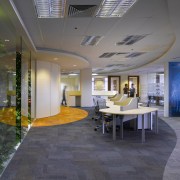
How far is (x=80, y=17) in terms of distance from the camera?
3.90 meters

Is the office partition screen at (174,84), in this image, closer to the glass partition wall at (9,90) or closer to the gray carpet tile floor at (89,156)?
the gray carpet tile floor at (89,156)

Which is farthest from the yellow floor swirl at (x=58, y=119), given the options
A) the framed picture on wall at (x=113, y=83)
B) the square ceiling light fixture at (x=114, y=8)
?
the framed picture on wall at (x=113, y=83)

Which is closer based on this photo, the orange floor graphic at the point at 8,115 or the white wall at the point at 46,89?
the orange floor graphic at the point at 8,115

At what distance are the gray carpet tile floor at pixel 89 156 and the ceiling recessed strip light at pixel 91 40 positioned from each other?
9.25 ft

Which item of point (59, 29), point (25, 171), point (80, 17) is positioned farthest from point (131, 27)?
point (25, 171)

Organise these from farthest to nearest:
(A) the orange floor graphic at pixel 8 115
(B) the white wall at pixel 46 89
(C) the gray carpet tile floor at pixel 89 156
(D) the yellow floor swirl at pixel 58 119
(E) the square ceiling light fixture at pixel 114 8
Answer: (B) the white wall at pixel 46 89, (D) the yellow floor swirl at pixel 58 119, (A) the orange floor graphic at pixel 8 115, (E) the square ceiling light fixture at pixel 114 8, (C) the gray carpet tile floor at pixel 89 156

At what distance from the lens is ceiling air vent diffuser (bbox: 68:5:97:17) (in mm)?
3387

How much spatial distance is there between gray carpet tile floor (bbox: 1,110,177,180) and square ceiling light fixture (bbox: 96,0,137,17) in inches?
112

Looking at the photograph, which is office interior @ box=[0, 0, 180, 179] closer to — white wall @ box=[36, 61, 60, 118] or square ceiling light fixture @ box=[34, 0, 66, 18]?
square ceiling light fixture @ box=[34, 0, 66, 18]

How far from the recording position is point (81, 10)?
3.56 m

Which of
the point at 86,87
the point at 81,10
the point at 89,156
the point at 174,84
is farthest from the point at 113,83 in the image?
the point at 81,10

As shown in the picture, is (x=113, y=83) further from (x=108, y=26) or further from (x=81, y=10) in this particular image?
(x=81, y=10)

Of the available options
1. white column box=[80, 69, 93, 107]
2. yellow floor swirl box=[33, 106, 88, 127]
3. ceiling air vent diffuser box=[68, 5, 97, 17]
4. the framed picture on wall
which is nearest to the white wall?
yellow floor swirl box=[33, 106, 88, 127]

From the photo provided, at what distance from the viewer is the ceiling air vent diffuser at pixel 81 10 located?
339cm
